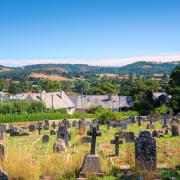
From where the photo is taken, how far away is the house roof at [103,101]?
2985 inches

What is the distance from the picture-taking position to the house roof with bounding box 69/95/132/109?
2985 inches

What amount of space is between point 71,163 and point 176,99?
4509 centimetres

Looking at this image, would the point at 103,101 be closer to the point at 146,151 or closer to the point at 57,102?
the point at 57,102

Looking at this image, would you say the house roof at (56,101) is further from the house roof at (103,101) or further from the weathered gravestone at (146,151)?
the weathered gravestone at (146,151)

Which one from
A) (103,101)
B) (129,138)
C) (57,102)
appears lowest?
(103,101)

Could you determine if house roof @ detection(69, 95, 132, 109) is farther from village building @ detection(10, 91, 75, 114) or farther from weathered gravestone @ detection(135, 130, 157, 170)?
weathered gravestone @ detection(135, 130, 157, 170)

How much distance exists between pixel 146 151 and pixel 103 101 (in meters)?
65.1

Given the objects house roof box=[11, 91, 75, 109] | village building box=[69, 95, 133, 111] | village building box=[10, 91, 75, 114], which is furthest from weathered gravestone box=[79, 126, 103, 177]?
village building box=[69, 95, 133, 111]

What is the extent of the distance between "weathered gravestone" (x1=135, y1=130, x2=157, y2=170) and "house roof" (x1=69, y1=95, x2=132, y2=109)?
60.6 m

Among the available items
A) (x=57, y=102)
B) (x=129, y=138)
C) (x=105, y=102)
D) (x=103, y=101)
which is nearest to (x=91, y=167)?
(x=129, y=138)

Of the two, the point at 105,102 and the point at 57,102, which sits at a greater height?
the point at 57,102

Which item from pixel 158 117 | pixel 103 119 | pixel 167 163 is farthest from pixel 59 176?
pixel 158 117

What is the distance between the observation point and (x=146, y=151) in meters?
13.9

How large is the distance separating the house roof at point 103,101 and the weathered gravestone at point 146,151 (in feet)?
199
